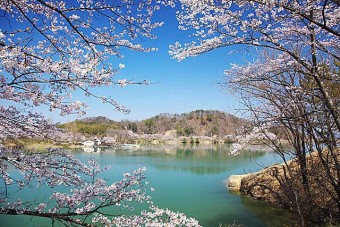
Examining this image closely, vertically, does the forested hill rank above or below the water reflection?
above

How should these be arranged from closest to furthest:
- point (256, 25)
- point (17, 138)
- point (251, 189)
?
point (17, 138) → point (256, 25) → point (251, 189)

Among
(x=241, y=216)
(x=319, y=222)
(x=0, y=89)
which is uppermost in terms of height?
(x=0, y=89)

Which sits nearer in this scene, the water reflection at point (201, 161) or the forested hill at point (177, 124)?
the water reflection at point (201, 161)

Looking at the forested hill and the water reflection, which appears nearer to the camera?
the water reflection

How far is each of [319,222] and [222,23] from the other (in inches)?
175

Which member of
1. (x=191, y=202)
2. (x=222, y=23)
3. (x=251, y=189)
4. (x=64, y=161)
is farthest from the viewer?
(x=251, y=189)

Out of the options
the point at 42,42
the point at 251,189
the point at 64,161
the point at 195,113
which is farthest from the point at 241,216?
the point at 195,113

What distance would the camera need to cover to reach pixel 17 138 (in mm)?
2393

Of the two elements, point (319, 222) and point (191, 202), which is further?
point (191, 202)

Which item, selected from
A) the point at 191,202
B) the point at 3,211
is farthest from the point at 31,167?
the point at 191,202

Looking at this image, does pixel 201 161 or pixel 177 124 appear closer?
pixel 201 161

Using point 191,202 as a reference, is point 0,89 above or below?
above

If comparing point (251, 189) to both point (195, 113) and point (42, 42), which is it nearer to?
point (42, 42)

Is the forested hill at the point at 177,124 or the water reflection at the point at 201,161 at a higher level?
the forested hill at the point at 177,124
